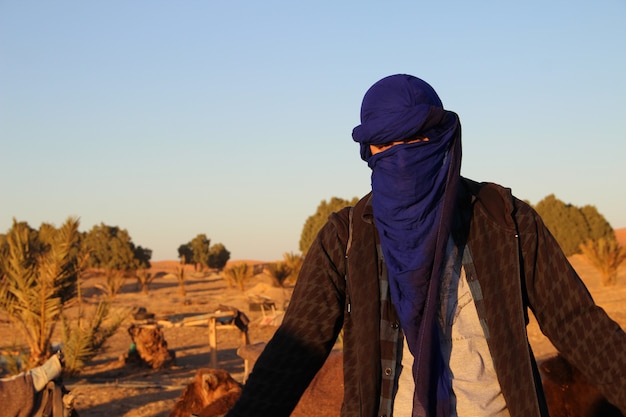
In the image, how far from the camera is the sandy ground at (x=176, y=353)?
9.78 metres

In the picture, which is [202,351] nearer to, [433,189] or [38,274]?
[38,274]

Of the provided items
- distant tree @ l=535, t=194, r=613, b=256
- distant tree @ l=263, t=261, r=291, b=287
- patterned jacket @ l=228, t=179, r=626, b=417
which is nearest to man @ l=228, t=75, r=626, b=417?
patterned jacket @ l=228, t=179, r=626, b=417

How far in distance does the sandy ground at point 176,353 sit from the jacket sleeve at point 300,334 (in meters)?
3.08

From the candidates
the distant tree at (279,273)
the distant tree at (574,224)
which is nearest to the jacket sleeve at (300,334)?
the distant tree at (279,273)

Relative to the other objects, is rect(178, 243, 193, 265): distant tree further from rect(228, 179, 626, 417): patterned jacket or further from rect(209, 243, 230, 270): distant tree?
rect(228, 179, 626, 417): patterned jacket

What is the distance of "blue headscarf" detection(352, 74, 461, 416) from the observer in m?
1.88

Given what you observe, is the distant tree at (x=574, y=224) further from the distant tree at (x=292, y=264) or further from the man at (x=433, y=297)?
the man at (x=433, y=297)

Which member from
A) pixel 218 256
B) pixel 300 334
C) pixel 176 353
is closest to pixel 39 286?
pixel 176 353

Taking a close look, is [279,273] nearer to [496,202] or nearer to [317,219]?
[317,219]

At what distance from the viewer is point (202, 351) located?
16.7 m

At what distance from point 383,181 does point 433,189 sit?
121 mm

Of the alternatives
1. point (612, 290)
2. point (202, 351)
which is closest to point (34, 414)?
point (202, 351)

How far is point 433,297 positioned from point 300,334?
1.18 feet

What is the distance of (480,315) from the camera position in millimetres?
1907
